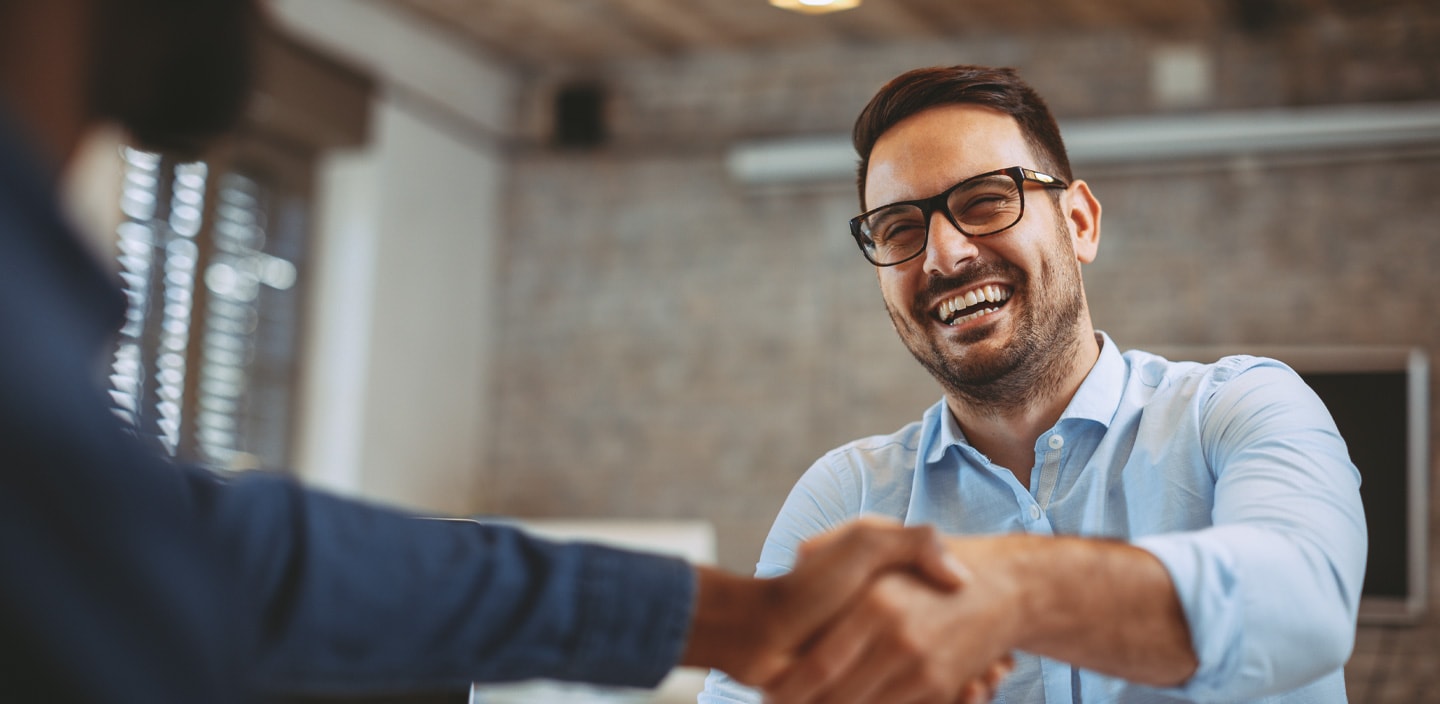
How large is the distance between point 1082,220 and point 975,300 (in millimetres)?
235

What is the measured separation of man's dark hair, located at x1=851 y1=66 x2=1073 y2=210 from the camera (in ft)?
4.87

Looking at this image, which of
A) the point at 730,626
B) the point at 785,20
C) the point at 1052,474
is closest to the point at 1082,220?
the point at 1052,474

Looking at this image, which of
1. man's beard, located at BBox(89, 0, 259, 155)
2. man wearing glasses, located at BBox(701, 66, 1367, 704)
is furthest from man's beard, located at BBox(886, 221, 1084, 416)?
man's beard, located at BBox(89, 0, 259, 155)

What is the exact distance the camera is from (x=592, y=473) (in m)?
5.04

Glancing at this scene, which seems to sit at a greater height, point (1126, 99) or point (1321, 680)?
point (1126, 99)

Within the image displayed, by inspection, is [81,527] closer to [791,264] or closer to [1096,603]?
[1096,603]

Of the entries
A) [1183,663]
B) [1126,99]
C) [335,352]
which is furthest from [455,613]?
[1126,99]

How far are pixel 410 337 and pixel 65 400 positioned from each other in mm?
4430

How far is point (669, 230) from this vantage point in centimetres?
504

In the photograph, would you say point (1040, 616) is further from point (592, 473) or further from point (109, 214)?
point (592, 473)

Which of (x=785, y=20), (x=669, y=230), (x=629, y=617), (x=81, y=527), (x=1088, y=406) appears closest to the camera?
(x=81, y=527)

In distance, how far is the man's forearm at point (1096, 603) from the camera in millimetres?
931

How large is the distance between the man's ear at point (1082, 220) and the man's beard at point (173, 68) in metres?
1.15

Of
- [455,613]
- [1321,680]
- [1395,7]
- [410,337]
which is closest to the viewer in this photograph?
[455,613]
